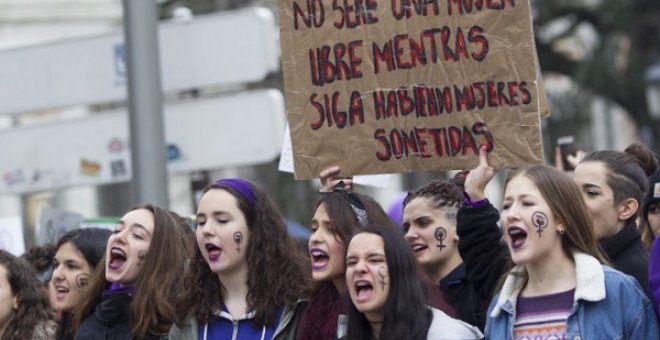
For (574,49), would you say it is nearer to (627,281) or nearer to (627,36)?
(627,36)

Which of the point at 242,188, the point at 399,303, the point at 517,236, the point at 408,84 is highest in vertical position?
the point at 408,84

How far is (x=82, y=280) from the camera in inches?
299

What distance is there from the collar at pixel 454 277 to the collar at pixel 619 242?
0.64m

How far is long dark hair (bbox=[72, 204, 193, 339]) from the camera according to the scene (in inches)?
273

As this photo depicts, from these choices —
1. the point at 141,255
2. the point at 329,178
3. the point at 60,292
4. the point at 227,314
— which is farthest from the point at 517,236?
the point at 60,292

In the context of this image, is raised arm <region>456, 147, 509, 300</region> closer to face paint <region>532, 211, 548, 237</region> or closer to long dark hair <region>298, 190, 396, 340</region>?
long dark hair <region>298, 190, 396, 340</region>

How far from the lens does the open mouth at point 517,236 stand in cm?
582

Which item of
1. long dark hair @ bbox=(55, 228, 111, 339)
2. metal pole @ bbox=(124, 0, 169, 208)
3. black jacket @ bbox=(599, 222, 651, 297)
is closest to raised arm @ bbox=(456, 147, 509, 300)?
black jacket @ bbox=(599, 222, 651, 297)

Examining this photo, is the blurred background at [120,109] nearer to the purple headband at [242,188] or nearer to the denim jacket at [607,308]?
the purple headband at [242,188]

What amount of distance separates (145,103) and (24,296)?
8.58 ft

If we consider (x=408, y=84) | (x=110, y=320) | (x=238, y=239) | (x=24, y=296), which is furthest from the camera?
(x=24, y=296)

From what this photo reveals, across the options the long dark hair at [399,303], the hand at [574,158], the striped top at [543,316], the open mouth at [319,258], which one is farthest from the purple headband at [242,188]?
the hand at [574,158]

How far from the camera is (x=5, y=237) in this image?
9477 mm

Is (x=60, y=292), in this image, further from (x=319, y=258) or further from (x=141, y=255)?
(x=319, y=258)
